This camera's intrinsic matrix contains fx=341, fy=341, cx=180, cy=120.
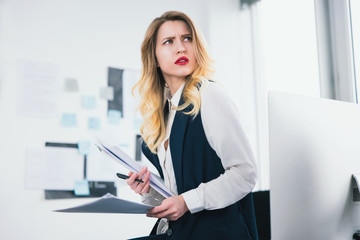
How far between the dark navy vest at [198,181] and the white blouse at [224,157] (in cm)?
4

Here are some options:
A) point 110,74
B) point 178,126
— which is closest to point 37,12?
point 110,74

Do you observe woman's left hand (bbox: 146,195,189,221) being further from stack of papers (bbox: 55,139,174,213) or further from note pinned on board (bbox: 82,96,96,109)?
note pinned on board (bbox: 82,96,96,109)

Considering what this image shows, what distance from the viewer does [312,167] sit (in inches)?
28.3

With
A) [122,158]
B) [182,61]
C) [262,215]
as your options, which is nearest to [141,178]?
[122,158]

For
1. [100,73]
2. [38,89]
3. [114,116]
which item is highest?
[100,73]

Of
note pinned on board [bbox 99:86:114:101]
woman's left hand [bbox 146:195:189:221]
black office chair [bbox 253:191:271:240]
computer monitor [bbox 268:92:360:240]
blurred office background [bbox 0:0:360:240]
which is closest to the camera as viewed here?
computer monitor [bbox 268:92:360:240]

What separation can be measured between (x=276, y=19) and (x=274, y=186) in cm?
236

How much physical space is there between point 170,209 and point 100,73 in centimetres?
174

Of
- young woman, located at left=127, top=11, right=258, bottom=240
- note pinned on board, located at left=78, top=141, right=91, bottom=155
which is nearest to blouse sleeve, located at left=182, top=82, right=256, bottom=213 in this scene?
young woman, located at left=127, top=11, right=258, bottom=240

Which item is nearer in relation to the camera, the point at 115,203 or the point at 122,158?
the point at 115,203

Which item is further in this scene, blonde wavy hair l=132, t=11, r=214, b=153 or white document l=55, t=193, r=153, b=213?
blonde wavy hair l=132, t=11, r=214, b=153

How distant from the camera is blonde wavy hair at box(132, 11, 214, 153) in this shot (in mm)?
1268

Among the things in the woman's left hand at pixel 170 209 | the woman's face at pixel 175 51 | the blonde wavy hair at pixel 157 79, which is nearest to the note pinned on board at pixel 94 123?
the blonde wavy hair at pixel 157 79

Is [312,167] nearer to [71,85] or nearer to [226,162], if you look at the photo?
[226,162]
